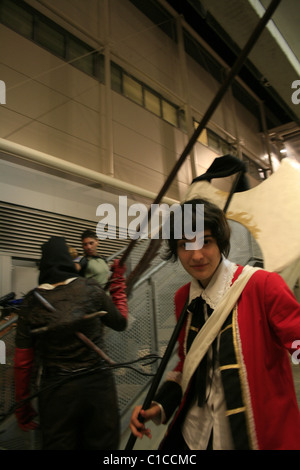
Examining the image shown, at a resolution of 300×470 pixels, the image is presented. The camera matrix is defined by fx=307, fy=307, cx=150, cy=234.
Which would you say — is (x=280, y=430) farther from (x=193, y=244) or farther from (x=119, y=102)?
(x=119, y=102)

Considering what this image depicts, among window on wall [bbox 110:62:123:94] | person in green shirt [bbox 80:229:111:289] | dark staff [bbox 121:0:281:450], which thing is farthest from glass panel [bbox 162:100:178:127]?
dark staff [bbox 121:0:281:450]

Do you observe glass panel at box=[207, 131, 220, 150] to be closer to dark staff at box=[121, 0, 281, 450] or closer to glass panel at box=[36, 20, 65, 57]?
glass panel at box=[36, 20, 65, 57]

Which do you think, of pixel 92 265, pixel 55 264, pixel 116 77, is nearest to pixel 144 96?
pixel 116 77

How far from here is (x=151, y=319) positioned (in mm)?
2686

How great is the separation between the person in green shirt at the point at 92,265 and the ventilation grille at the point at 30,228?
1.42m

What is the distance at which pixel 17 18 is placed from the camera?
15.2 feet

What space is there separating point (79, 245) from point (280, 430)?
404cm

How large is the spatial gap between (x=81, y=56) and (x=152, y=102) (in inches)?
77.5

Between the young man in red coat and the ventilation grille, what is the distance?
3.33 metres

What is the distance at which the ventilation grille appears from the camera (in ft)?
12.6

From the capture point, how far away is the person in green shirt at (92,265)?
2.76 metres

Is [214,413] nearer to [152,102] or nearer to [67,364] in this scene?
[67,364]

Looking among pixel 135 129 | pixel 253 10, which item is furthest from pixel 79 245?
pixel 253 10

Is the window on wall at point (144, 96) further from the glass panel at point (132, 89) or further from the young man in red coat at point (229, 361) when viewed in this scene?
the young man in red coat at point (229, 361)
